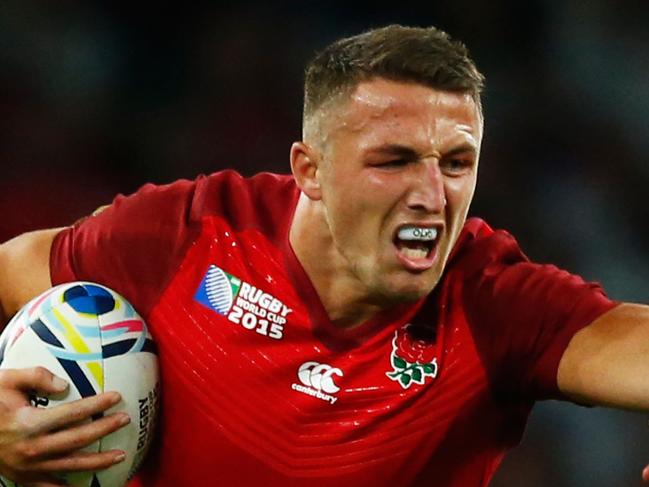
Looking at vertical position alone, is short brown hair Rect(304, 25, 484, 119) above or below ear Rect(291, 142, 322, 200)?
above

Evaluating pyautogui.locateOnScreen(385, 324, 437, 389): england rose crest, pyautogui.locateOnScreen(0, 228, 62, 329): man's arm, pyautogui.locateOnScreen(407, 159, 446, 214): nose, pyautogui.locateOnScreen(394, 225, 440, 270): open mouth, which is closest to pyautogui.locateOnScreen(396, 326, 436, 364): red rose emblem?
pyautogui.locateOnScreen(385, 324, 437, 389): england rose crest

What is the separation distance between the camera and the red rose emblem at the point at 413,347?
8.21ft

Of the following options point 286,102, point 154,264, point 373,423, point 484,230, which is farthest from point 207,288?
point 286,102

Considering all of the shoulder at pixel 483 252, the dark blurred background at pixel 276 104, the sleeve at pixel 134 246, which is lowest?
the dark blurred background at pixel 276 104

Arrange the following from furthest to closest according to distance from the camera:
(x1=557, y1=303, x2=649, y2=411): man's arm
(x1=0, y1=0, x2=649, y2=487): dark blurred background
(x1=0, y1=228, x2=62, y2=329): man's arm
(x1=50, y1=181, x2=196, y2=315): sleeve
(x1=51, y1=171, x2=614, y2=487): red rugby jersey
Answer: (x1=0, y1=0, x2=649, y2=487): dark blurred background
(x1=0, y1=228, x2=62, y2=329): man's arm
(x1=50, y1=181, x2=196, y2=315): sleeve
(x1=51, y1=171, x2=614, y2=487): red rugby jersey
(x1=557, y1=303, x2=649, y2=411): man's arm

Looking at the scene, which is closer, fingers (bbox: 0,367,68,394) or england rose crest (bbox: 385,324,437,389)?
fingers (bbox: 0,367,68,394)

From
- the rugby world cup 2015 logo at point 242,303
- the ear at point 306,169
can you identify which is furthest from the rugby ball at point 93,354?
the ear at point 306,169

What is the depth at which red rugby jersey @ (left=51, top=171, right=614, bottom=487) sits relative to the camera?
2461 millimetres

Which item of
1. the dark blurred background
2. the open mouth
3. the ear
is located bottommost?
the dark blurred background

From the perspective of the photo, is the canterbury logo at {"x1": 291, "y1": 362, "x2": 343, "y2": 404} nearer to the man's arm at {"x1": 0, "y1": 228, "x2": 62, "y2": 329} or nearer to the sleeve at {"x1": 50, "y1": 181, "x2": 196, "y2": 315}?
the sleeve at {"x1": 50, "y1": 181, "x2": 196, "y2": 315}

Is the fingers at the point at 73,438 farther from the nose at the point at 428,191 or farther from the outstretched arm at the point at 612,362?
the outstretched arm at the point at 612,362

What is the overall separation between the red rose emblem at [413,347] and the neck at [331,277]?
0.08m

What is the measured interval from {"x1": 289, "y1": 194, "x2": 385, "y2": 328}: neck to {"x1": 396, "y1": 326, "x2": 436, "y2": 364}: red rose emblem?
0.08 meters

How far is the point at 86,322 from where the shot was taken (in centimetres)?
242
